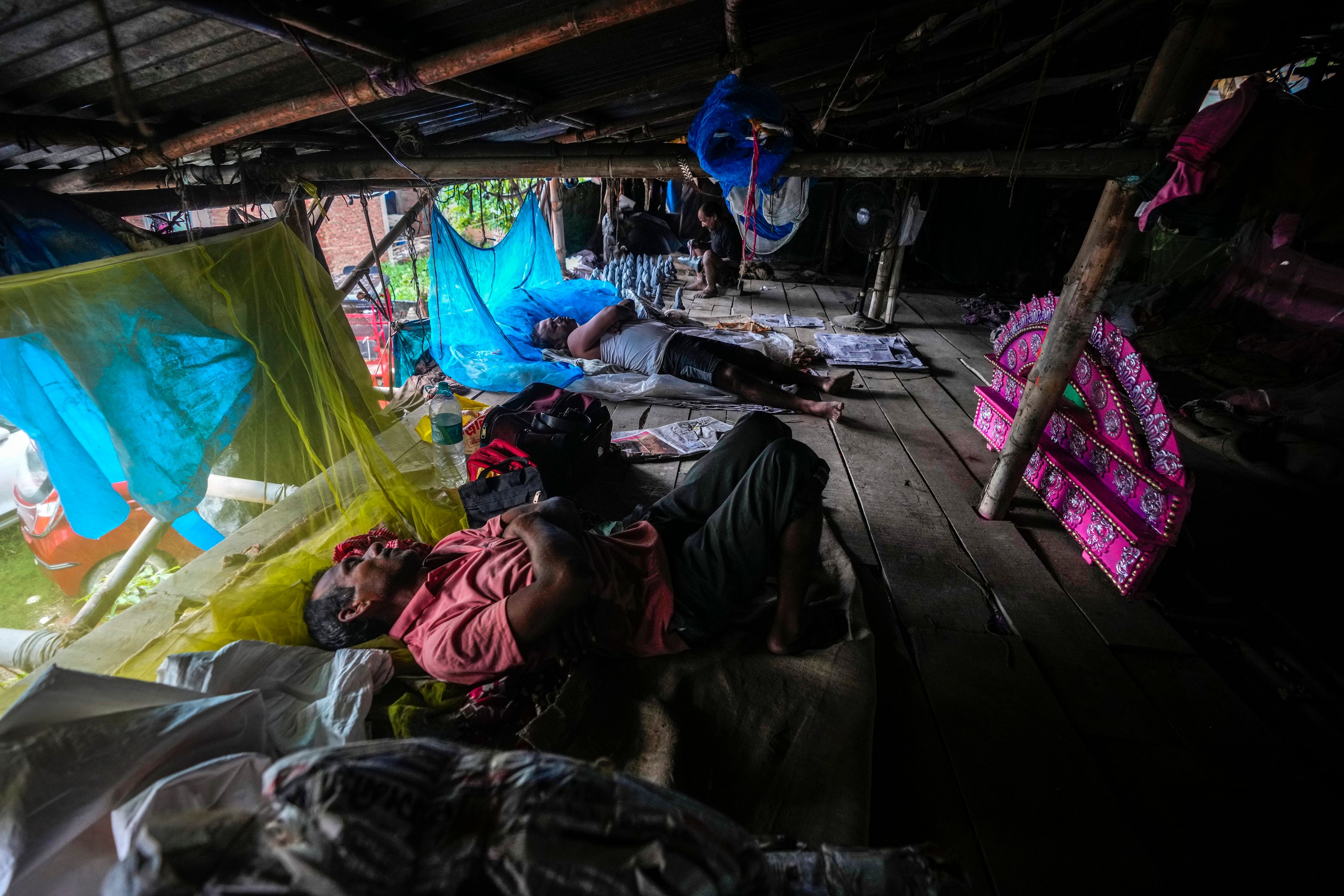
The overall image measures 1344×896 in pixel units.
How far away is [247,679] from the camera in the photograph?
4.41 ft

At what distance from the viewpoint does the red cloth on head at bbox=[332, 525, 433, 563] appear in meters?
1.76

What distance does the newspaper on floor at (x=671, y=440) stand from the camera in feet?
9.91

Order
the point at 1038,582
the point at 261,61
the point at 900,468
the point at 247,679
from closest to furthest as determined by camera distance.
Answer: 1. the point at 247,679
2. the point at 261,61
3. the point at 1038,582
4. the point at 900,468

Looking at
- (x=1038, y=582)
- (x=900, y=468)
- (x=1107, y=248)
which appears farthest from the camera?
(x=900, y=468)

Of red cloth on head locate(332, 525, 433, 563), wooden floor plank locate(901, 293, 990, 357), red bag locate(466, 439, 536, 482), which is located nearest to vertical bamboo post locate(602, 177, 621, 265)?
wooden floor plank locate(901, 293, 990, 357)

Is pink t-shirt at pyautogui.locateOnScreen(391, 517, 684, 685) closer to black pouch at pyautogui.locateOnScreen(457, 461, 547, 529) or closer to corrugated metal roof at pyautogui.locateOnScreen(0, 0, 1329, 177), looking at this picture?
black pouch at pyautogui.locateOnScreen(457, 461, 547, 529)

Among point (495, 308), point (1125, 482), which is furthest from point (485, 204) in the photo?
point (1125, 482)

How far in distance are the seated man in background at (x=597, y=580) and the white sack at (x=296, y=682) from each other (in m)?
0.14

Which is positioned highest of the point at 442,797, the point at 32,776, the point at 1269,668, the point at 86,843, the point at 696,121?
the point at 696,121

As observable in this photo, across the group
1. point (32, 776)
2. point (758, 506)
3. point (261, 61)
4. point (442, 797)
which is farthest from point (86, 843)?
point (261, 61)

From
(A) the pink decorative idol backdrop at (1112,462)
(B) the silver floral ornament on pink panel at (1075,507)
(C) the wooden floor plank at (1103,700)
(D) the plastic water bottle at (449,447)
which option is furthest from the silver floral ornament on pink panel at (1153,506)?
(D) the plastic water bottle at (449,447)

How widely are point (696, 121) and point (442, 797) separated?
7.86 ft

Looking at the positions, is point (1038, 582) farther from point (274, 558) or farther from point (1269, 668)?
point (274, 558)

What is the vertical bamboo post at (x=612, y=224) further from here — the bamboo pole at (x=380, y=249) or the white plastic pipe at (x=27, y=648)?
the white plastic pipe at (x=27, y=648)
